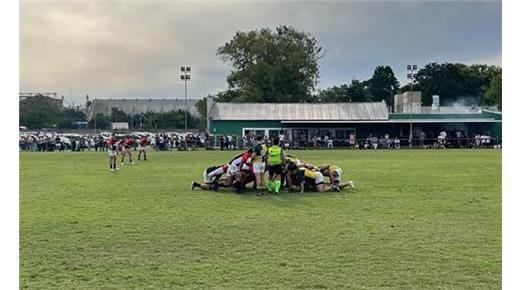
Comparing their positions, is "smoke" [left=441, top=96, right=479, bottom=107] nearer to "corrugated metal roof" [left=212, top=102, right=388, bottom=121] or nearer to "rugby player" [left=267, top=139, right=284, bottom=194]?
"corrugated metal roof" [left=212, top=102, right=388, bottom=121]

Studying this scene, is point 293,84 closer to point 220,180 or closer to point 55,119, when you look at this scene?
point 55,119

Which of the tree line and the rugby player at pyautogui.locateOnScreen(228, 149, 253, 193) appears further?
the tree line

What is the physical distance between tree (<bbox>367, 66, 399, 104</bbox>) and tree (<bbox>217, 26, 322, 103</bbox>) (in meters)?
29.7

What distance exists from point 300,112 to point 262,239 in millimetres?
48419

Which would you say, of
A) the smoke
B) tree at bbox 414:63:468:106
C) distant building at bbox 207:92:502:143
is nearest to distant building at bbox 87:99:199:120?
tree at bbox 414:63:468:106

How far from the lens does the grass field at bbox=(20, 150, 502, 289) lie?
239 inches

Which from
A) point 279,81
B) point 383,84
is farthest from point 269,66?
point 383,84

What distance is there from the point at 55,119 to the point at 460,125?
5933 centimetres

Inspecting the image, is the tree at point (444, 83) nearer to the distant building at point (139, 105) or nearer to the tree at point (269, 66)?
the tree at point (269, 66)

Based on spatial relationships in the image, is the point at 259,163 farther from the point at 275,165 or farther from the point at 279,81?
the point at 279,81

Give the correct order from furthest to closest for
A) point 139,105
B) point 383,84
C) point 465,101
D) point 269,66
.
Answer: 1. point 139,105
2. point 383,84
3. point 465,101
4. point 269,66

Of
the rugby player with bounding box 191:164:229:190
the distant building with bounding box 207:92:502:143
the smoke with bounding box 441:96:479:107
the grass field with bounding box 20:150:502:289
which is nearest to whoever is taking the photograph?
the grass field with bounding box 20:150:502:289

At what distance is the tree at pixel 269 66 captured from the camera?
72062 mm

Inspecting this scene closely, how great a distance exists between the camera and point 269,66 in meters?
71.6
